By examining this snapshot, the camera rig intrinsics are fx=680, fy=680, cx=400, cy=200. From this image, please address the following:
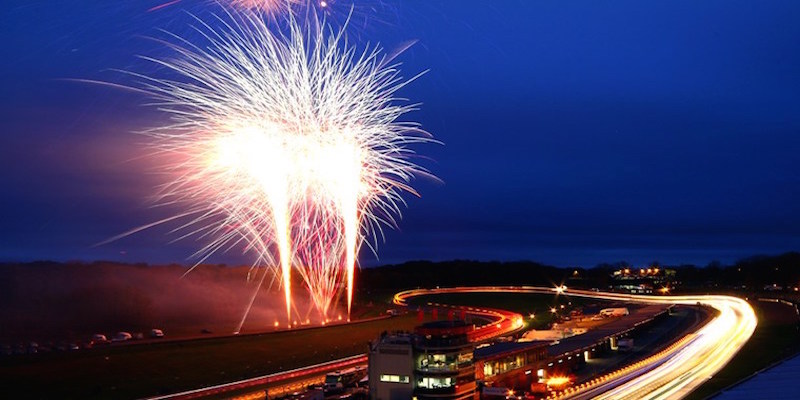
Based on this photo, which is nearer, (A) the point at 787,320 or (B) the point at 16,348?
(B) the point at 16,348

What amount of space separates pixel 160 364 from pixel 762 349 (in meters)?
44.4

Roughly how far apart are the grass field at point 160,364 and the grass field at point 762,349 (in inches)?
1005

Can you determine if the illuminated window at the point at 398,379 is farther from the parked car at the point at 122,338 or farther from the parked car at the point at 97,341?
the parked car at the point at 122,338

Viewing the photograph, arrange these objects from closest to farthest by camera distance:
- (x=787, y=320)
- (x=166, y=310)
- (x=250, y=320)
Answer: (x=787, y=320), (x=250, y=320), (x=166, y=310)

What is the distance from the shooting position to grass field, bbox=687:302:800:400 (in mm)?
40062

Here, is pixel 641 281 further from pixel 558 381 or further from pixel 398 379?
pixel 398 379

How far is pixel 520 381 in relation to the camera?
1667 inches

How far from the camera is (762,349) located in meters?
52.2

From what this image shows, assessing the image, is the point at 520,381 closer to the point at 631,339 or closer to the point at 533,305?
the point at 631,339

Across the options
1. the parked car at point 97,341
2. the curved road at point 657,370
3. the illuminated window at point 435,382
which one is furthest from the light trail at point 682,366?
the parked car at point 97,341

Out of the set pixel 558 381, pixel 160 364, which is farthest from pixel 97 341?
pixel 558 381

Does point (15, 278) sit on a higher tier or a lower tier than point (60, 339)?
higher

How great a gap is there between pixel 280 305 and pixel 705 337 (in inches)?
2033

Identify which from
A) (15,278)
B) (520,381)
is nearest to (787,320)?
(520,381)
